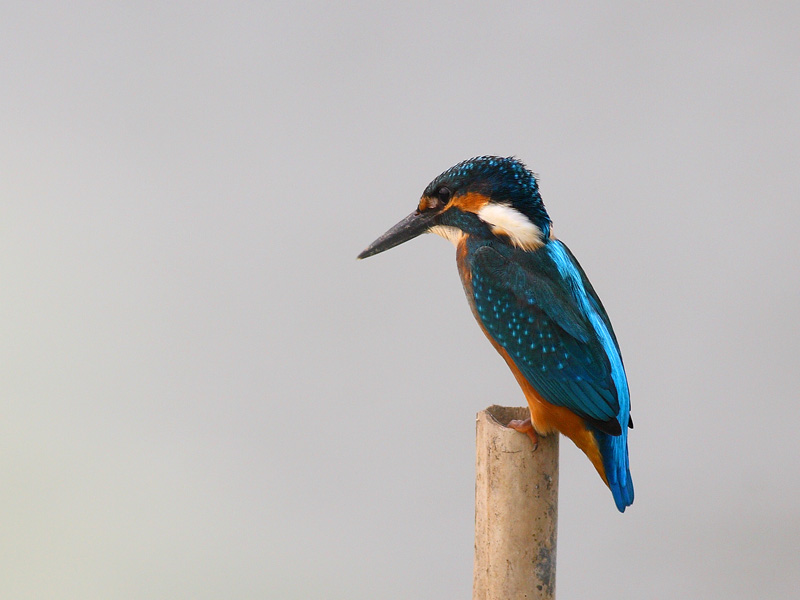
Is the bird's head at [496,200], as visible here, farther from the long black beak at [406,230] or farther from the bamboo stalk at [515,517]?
the bamboo stalk at [515,517]

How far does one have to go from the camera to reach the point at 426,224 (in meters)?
2.70

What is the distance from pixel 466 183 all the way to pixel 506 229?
15cm

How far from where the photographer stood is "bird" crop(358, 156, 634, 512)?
99.7 inches

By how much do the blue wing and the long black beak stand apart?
187 mm

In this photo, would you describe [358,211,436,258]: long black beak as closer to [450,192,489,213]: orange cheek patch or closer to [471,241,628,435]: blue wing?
[450,192,489,213]: orange cheek patch

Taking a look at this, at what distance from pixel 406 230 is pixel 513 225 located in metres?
0.29

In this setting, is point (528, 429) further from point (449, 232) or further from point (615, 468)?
point (449, 232)

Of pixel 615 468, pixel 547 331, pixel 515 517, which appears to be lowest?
pixel 515 517

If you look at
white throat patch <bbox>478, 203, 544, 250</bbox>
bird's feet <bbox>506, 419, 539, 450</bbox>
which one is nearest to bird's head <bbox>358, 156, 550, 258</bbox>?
white throat patch <bbox>478, 203, 544, 250</bbox>

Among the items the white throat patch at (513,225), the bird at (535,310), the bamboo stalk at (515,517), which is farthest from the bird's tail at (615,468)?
the white throat patch at (513,225)

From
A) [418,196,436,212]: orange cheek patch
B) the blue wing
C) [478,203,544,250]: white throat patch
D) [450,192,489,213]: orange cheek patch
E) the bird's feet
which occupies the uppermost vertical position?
[418,196,436,212]: orange cheek patch

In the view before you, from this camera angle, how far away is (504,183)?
259 centimetres

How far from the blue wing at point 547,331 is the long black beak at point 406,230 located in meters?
0.19

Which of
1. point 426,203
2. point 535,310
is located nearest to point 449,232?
point 426,203
